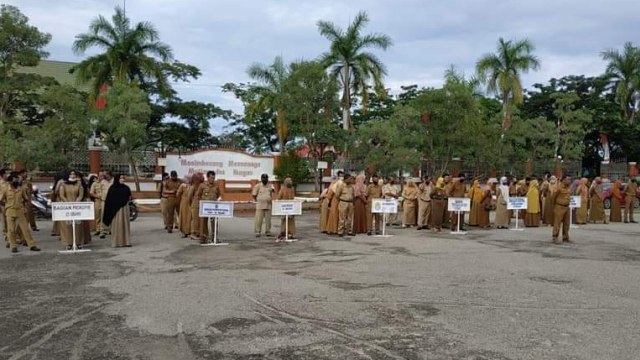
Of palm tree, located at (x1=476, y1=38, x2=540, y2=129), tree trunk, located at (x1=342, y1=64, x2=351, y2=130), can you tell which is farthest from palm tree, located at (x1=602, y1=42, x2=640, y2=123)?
tree trunk, located at (x1=342, y1=64, x2=351, y2=130)

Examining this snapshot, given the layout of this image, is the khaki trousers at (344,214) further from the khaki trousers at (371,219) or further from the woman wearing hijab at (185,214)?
the woman wearing hijab at (185,214)

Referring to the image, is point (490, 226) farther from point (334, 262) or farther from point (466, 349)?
point (466, 349)

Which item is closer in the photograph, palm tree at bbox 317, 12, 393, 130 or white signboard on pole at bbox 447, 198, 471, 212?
white signboard on pole at bbox 447, 198, 471, 212

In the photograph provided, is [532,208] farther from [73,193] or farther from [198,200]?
[73,193]

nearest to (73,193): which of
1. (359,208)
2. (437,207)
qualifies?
(359,208)

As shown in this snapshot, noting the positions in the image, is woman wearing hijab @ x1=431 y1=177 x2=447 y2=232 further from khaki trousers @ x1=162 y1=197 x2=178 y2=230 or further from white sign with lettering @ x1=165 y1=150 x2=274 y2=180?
white sign with lettering @ x1=165 y1=150 x2=274 y2=180

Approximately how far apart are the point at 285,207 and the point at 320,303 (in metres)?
6.80

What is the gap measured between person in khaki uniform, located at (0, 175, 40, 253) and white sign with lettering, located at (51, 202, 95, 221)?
63 centimetres

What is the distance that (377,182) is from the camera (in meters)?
18.3

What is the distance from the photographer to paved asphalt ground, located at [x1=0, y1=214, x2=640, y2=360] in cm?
596

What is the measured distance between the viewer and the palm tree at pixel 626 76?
141ft

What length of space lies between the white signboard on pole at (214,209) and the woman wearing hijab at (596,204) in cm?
1406

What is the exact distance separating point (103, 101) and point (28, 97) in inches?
128

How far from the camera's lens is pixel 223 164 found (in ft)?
91.1
